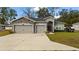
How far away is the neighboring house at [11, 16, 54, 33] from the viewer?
9007 millimetres

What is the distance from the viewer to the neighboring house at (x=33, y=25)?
901 cm

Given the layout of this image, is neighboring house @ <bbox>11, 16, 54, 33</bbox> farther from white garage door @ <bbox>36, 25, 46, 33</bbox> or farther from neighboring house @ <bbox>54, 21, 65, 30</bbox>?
neighboring house @ <bbox>54, 21, 65, 30</bbox>

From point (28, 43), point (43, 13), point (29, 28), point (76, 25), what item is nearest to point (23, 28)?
point (29, 28)

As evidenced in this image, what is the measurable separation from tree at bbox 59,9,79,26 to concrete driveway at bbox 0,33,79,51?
691 mm

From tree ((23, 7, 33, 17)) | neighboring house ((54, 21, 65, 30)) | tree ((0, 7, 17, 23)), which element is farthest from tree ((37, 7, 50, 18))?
tree ((0, 7, 17, 23))

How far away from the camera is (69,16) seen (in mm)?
8961

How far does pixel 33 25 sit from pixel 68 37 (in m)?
1.07

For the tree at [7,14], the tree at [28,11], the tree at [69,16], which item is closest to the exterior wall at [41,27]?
the tree at [28,11]

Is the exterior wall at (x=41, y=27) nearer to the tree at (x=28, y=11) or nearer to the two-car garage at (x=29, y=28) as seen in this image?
the two-car garage at (x=29, y=28)

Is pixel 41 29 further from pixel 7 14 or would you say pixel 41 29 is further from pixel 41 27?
pixel 7 14
